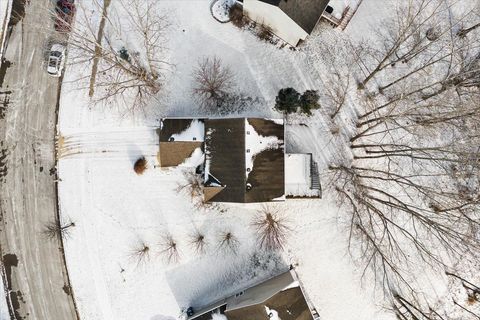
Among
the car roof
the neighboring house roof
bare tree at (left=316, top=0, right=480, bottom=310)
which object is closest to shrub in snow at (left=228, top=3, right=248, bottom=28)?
the neighboring house roof

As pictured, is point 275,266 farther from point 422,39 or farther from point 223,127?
point 422,39

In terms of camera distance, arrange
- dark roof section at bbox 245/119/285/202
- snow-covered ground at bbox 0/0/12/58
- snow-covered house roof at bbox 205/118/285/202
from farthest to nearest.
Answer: snow-covered ground at bbox 0/0/12/58 < dark roof section at bbox 245/119/285/202 < snow-covered house roof at bbox 205/118/285/202

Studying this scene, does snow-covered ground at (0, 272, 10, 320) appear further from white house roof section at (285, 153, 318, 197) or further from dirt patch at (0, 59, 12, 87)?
white house roof section at (285, 153, 318, 197)

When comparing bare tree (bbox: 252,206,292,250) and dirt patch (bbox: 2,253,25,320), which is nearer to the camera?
bare tree (bbox: 252,206,292,250)

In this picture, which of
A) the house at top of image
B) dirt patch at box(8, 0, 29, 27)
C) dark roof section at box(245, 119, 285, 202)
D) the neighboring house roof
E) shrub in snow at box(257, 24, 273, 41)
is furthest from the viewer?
dirt patch at box(8, 0, 29, 27)

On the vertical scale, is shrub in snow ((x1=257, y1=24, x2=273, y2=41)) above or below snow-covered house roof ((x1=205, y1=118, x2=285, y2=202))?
above

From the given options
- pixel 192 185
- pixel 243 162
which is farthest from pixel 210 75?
pixel 192 185

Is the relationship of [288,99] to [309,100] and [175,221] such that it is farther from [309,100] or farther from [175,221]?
[175,221]
